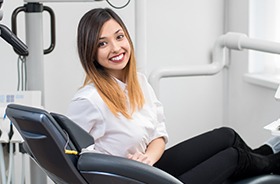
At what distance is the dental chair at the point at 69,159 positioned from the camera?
1.45m

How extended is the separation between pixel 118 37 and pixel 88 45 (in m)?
0.13

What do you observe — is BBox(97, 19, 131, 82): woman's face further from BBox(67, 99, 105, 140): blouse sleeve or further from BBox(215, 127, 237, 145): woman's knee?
BBox(215, 127, 237, 145): woman's knee

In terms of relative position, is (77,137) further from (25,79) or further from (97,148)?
(25,79)

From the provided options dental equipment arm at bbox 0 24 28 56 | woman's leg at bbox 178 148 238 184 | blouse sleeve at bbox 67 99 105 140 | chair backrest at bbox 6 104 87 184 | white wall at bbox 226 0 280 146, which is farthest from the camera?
white wall at bbox 226 0 280 146

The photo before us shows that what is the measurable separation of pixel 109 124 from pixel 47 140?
0.58 m

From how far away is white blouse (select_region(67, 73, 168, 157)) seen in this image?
199 centimetres

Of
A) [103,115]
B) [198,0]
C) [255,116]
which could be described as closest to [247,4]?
[198,0]

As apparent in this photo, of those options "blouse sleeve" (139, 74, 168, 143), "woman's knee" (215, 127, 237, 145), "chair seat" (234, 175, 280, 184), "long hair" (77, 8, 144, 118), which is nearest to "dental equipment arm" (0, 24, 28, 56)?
"long hair" (77, 8, 144, 118)

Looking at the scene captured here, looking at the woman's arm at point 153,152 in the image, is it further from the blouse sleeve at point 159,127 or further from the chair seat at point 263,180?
the chair seat at point 263,180

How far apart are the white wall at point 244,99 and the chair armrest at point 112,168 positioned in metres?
1.75

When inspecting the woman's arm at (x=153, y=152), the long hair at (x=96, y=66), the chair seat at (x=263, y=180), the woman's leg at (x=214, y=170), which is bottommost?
the chair seat at (x=263, y=180)

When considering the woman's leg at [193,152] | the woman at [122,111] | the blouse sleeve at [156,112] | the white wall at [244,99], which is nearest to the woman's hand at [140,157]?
the woman at [122,111]

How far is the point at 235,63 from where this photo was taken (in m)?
3.46

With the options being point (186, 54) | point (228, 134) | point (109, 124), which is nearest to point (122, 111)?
point (109, 124)
